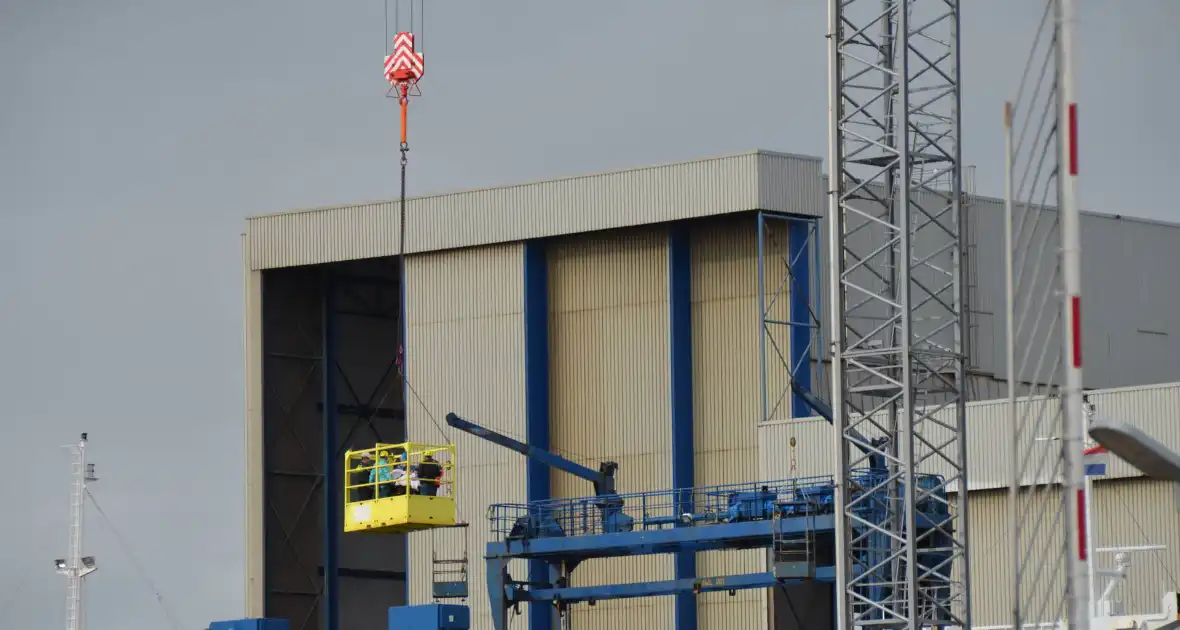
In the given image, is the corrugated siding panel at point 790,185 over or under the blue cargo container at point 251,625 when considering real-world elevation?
over

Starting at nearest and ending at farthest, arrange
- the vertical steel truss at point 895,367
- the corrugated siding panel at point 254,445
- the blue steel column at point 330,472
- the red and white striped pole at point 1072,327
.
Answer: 1. the red and white striped pole at point 1072,327
2. the vertical steel truss at point 895,367
3. the corrugated siding panel at point 254,445
4. the blue steel column at point 330,472

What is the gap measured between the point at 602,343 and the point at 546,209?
4947 mm

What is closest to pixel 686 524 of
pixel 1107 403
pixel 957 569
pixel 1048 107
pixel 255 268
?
pixel 957 569

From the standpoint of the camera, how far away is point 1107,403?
54.7 metres

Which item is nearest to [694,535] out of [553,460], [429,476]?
[429,476]

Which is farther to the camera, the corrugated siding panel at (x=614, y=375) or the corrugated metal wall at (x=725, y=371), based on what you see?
the corrugated siding panel at (x=614, y=375)

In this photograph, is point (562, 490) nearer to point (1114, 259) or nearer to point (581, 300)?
point (581, 300)

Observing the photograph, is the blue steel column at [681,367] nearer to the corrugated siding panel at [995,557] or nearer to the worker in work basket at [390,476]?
the corrugated siding panel at [995,557]

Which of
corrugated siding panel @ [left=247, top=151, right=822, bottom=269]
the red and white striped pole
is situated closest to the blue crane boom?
corrugated siding panel @ [left=247, top=151, right=822, bottom=269]

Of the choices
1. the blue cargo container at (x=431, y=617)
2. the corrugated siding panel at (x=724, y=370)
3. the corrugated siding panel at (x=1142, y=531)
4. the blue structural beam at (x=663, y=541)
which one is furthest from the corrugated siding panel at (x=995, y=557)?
the blue cargo container at (x=431, y=617)

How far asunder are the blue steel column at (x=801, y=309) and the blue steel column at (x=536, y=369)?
943 centimetres

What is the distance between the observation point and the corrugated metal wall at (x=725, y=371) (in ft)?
210

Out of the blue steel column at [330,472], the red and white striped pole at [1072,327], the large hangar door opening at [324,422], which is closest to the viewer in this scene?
the red and white striped pole at [1072,327]

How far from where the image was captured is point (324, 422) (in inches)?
3105
